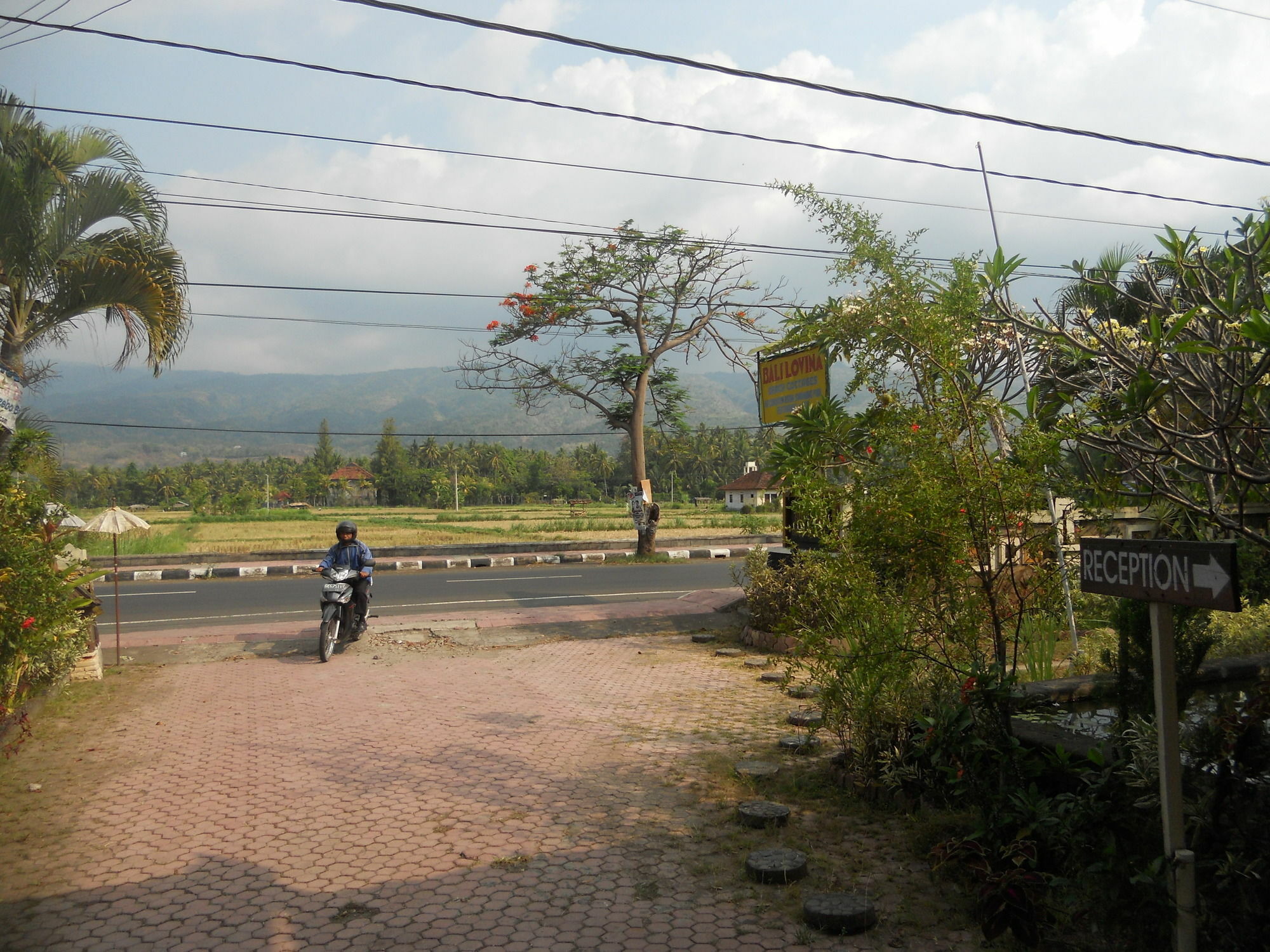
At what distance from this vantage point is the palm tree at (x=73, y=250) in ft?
29.2

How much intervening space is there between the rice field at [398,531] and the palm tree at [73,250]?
8.36 feet

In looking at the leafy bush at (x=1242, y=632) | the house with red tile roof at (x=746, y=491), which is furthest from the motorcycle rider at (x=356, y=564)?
the house with red tile roof at (x=746, y=491)

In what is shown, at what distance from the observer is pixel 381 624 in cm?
1199

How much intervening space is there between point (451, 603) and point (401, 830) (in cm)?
1055

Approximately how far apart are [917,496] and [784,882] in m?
1.91

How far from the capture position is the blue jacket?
10.6 meters

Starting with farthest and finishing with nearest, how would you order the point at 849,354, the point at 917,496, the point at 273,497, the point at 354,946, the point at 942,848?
the point at 273,497 < the point at 849,354 < the point at 917,496 < the point at 942,848 < the point at 354,946

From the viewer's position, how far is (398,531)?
41.0 meters

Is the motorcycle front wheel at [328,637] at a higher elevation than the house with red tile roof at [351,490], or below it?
below

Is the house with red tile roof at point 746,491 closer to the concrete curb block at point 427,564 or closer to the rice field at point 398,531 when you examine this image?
the rice field at point 398,531

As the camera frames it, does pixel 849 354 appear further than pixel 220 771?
No

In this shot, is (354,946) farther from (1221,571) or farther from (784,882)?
(1221,571)

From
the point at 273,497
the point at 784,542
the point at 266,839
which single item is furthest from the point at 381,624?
the point at 273,497

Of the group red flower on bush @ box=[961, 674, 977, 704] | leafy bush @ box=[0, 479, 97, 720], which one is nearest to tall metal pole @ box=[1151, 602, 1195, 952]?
red flower on bush @ box=[961, 674, 977, 704]
